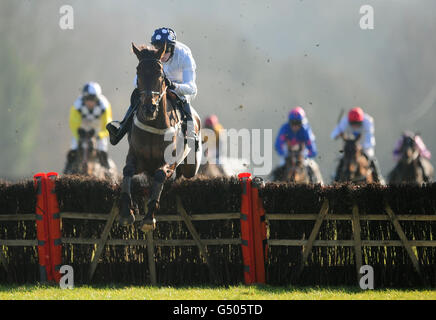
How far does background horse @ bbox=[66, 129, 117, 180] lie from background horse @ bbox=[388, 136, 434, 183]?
228 inches

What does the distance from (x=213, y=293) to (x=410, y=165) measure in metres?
7.52

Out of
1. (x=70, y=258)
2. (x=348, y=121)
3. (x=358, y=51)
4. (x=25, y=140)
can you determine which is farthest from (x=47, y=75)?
(x=70, y=258)

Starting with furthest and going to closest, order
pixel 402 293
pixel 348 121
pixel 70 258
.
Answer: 1. pixel 348 121
2. pixel 70 258
3. pixel 402 293

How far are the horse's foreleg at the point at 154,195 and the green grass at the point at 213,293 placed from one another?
760mm

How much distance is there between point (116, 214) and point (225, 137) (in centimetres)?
949

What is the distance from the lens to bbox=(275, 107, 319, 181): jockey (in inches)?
493

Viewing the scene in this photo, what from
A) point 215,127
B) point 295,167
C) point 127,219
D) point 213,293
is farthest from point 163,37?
point 215,127

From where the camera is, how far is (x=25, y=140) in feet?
69.8

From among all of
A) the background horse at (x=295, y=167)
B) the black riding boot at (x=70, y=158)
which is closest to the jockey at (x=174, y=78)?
the background horse at (x=295, y=167)

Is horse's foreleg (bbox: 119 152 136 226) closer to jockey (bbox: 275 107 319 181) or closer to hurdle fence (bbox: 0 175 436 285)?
hurdle fence (bbox: 0 175 436 285)

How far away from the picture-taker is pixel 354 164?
1172 centimetres

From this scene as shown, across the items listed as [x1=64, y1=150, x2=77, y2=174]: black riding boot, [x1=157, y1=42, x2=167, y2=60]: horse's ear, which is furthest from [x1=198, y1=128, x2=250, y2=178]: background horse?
[x1=157, y1=42, x2=167, y2=60]: horse's ear

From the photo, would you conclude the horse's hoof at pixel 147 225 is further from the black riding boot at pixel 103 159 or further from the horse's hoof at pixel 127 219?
the black riding boot at pixel 103 159
